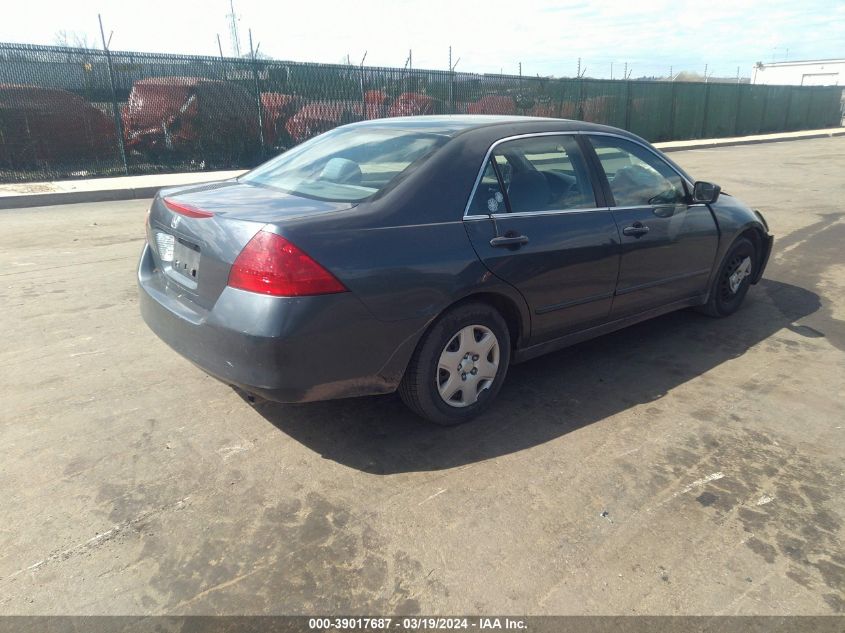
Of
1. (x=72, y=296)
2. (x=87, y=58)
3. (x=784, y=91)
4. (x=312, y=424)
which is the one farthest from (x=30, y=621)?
(x=784, y=91)

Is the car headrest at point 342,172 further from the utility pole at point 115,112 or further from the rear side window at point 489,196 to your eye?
the utility pole at point 115,112

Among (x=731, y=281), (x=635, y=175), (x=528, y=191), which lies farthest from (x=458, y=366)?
(x=731, y=281)

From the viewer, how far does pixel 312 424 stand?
11.4 feet

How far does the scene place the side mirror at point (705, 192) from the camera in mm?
4504

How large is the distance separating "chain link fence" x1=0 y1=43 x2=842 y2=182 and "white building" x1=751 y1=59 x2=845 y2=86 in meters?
44.9

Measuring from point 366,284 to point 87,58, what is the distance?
14.0 meters

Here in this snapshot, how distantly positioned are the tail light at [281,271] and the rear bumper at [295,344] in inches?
1.6

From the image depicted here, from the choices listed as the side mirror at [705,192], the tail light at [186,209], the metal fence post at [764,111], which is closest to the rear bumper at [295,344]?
the tail light at [186,209]

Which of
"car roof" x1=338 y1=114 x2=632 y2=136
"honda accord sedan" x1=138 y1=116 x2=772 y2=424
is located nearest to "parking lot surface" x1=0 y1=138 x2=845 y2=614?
"honda accord sedan" x1=138 y1=116 x2=772 y2=424

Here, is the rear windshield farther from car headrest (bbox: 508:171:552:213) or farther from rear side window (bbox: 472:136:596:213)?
car headrest (bbox: 508:171:552:213)

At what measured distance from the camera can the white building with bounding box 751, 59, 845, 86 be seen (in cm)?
5291

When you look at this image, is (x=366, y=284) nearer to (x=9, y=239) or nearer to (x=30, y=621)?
(x=30, y=621)

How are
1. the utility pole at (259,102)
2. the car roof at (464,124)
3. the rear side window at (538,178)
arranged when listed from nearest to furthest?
the rear side window at (538,178) → the car roof at (464,124) → the utility pole at (259,102)

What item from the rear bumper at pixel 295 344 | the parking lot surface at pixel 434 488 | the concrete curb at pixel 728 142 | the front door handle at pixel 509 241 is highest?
the front door handle at pixel 509 241
